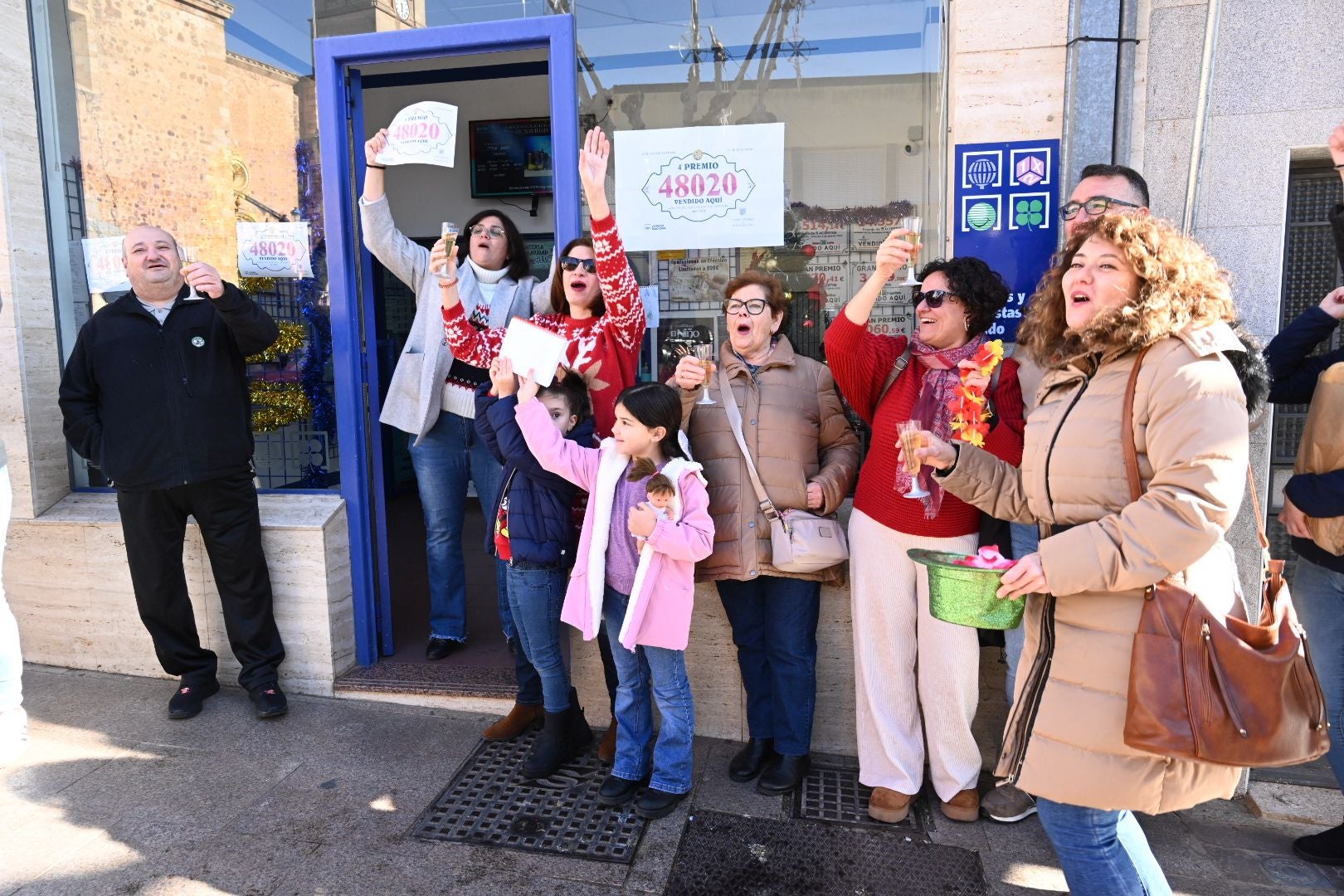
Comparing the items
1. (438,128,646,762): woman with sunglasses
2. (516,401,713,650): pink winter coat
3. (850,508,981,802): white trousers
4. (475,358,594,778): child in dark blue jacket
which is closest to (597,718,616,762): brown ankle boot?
(438,128,646,762): woman with sunglasses

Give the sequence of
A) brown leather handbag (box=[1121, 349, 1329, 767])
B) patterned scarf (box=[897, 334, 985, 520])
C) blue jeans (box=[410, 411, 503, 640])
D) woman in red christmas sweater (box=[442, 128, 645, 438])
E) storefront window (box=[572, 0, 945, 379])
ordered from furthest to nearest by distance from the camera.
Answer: blue jeans (box=[410, 411, 503, 640])
storefront window (box=[572, 0, 945, 379])
woman in red christmas sweater (box=[442, 128, 645, 438])
patterned scarf (box=[897, 334, 985, 520])
brown leather handbag (box=[1121, 349, 1329, 767])

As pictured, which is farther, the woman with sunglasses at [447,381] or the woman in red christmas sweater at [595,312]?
the woman with sunglasses at [447,381]

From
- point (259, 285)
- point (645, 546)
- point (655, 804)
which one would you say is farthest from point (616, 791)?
point (259, 285)

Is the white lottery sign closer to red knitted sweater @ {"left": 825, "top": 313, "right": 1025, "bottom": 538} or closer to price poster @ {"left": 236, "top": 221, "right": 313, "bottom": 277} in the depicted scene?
price poster @ {"left": 236, "top": 221, "right": 313, "bottom": 277}

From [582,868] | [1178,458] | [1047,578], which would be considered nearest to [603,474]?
[582,868]

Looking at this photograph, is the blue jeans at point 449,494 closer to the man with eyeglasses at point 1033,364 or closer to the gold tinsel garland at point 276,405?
the gold tinsel garland at point 276,405

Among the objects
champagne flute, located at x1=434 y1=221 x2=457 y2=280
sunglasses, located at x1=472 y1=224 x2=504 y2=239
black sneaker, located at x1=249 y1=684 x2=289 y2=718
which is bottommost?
black sneaker, located at x1=249 y1=684 x2=289 y2=718

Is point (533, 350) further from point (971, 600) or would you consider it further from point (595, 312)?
point (971, 600)

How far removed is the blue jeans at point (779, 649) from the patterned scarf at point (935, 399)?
58 cm

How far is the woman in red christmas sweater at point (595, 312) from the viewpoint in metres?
3.31

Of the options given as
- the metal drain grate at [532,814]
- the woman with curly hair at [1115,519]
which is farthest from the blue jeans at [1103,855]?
the metal drain grate at [532,814]

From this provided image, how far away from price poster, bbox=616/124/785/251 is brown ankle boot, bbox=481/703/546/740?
213 cm

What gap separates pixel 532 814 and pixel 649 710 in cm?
57

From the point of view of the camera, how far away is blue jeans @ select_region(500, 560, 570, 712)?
133 inches
